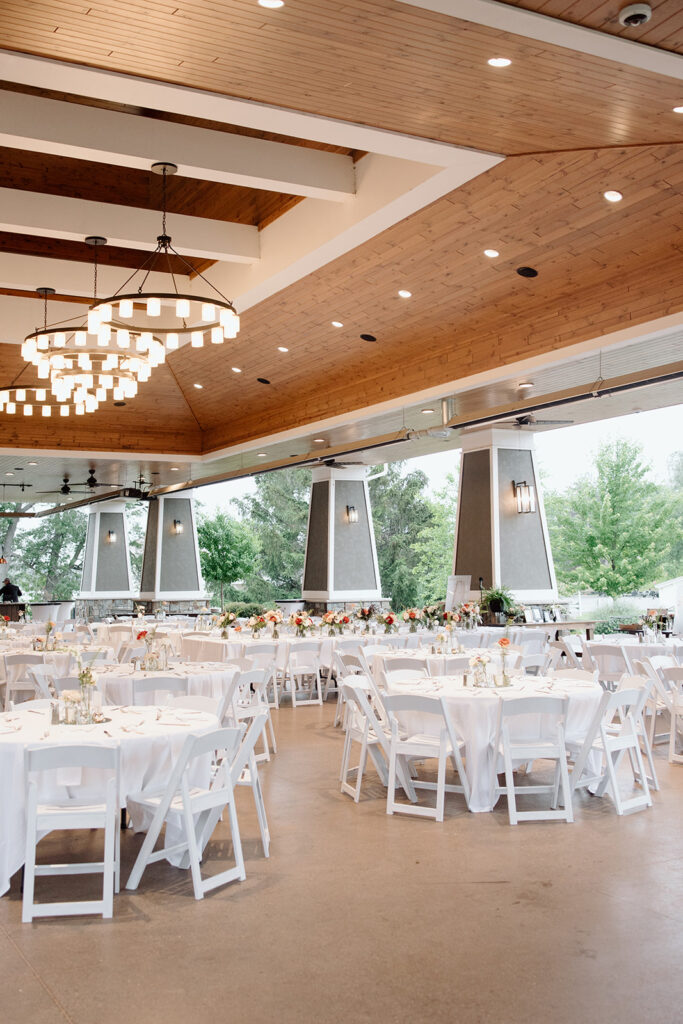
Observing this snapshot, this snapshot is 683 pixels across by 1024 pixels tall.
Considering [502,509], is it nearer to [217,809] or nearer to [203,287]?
[203,287]

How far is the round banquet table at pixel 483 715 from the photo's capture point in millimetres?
6074

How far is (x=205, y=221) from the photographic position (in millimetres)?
10125

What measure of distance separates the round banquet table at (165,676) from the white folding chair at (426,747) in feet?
6.44

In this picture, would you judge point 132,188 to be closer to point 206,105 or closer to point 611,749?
point 206,105

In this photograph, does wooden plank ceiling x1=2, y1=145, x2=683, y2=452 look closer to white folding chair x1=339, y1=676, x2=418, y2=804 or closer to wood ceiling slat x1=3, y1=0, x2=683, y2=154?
wood ceiling slat x1=3, y1=0, x2=683, y2=154

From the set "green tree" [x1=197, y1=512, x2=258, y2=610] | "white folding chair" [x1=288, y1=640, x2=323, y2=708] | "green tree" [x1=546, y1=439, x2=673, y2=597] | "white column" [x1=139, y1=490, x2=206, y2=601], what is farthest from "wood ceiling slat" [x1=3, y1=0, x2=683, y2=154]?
"green tree" [x1=197, y1=512, x2=258, y2=610]

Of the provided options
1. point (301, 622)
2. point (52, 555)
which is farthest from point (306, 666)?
point (52, 555)

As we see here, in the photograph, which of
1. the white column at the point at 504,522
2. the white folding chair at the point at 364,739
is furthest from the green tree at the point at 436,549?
the white folding chair at the point at 364,739

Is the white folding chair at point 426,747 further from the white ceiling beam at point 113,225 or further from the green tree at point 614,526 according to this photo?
the green tree at point 614,526

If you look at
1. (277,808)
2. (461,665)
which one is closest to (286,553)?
(461,665)

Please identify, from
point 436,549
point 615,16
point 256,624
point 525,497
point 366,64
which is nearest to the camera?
point 615,16

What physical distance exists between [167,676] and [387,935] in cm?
384

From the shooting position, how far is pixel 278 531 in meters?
33.5

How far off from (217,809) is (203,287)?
858 centimetres
